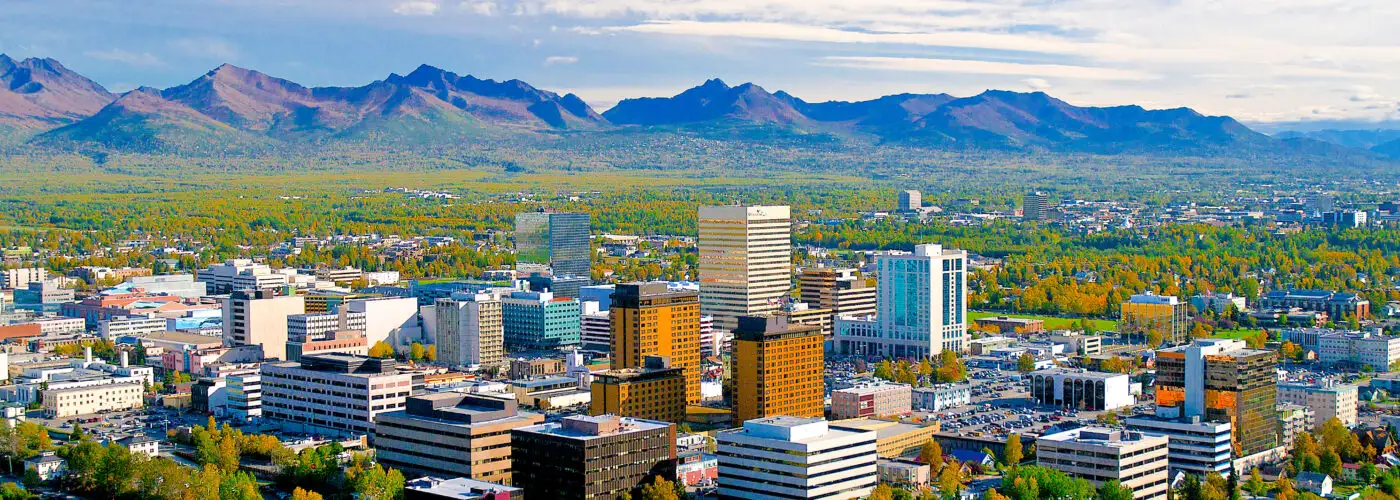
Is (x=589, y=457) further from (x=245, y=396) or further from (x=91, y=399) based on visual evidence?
(x=91, y=399)

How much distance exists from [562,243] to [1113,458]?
52278 millimetres

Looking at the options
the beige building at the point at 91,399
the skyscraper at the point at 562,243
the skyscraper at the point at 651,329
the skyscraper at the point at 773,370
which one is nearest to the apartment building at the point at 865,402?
the skyscraper at the point at 773,370

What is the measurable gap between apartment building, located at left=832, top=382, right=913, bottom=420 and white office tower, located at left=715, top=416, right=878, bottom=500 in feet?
38.3

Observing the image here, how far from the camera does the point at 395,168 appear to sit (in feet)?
625

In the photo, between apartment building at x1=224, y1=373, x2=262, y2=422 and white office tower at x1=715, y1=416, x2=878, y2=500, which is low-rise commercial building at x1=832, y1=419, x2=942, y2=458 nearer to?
white office tower at x1=715, y1=416, x2=878, y2=500

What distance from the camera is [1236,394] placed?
1694 inches

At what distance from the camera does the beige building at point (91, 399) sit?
2028 inches

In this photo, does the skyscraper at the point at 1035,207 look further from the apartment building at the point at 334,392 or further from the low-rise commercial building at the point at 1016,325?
the apartment building at the point at 334,392

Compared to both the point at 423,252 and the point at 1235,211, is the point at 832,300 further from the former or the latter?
the point at 1235,211

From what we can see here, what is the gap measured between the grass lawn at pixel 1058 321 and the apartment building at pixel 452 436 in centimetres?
3634

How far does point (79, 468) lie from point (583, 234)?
47.9 m

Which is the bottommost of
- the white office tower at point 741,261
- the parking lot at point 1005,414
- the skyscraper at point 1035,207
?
the parking lot at point 1005,414

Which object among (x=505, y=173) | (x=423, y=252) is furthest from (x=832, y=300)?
(x=505, y=173)

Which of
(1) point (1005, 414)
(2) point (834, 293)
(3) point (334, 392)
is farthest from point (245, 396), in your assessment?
(2) point (834, 293)
